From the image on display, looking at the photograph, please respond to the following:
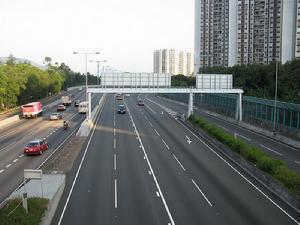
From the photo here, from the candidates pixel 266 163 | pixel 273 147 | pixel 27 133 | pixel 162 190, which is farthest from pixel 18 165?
pixel 273 147

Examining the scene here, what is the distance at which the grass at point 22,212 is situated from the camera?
67.1 ft

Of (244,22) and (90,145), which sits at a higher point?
(244,22)

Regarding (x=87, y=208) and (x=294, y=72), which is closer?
(x=87, y=208)

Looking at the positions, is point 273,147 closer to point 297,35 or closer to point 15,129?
point 15,129

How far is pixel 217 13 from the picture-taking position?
181m

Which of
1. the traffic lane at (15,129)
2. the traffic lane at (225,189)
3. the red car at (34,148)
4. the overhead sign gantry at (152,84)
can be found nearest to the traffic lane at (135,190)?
the traffic lane at (225,189)

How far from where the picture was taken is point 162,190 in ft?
97.1

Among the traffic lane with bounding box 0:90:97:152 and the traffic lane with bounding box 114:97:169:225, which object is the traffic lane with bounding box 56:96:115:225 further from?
the traffic lane with bounding box 0:90:97:152

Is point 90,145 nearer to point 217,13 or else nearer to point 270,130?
point 270,130

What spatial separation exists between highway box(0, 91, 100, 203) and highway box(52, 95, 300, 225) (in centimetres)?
406

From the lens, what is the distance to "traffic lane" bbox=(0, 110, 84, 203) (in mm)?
30859

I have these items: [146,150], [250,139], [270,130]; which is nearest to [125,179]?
[146,150]

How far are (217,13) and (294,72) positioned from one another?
115 m

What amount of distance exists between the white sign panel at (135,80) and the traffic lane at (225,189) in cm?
2109
